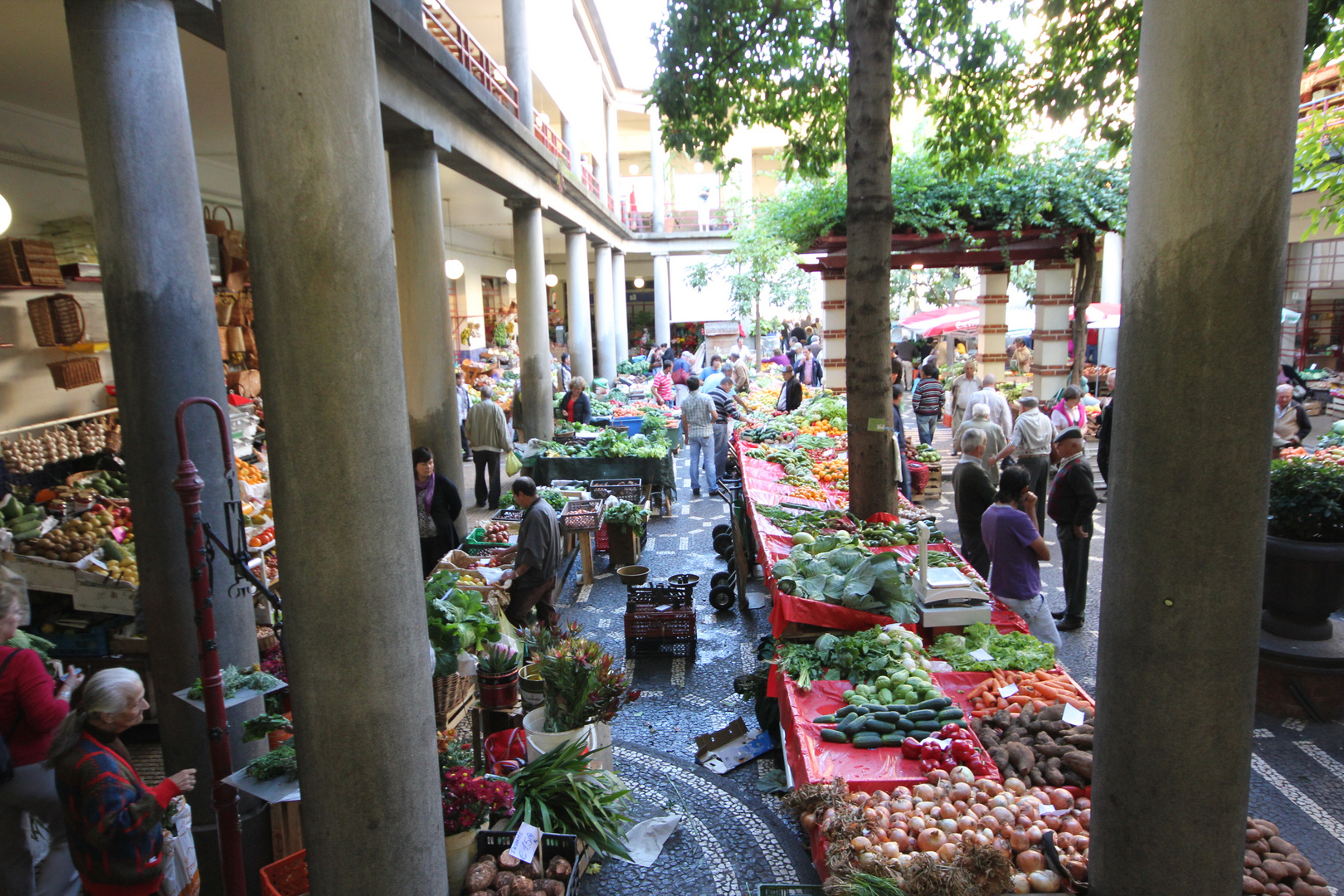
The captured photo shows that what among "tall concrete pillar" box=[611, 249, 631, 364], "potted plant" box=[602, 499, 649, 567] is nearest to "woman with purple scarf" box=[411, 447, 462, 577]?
"potted plant" box=[602, 499, 649, 567]

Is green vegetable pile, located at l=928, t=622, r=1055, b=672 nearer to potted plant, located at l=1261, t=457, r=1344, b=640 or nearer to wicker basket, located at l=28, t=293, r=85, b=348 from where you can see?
potted plant, located at l=1261, t=457, r=1344, b=640

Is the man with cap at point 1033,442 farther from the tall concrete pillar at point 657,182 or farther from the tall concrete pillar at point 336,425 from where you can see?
the tall concrete pillar at point 657,182

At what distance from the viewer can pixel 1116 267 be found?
20.7m

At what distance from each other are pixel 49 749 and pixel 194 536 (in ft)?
3.58

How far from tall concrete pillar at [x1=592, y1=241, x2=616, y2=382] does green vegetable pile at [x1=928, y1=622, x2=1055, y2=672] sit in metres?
20.7

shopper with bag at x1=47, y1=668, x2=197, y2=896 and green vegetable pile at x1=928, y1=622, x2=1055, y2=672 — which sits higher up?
shopper with bag at x1=47, y1=668, x2=197, y2=896

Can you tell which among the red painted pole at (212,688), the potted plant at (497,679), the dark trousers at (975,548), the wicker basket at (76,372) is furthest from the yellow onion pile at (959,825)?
the wicker basket at (76,372)

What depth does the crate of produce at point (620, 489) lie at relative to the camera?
33.6 ft

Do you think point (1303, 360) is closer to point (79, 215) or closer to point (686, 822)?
point (686, 822)

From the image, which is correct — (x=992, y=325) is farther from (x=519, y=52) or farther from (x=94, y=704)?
(x=94, y=704)

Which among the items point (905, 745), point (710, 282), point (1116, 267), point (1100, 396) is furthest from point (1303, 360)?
point (905, 745)

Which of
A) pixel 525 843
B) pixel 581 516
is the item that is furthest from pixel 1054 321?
pixel 525 843

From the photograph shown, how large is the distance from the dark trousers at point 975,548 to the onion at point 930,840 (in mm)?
4216

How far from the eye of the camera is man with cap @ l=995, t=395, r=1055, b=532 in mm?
8562
